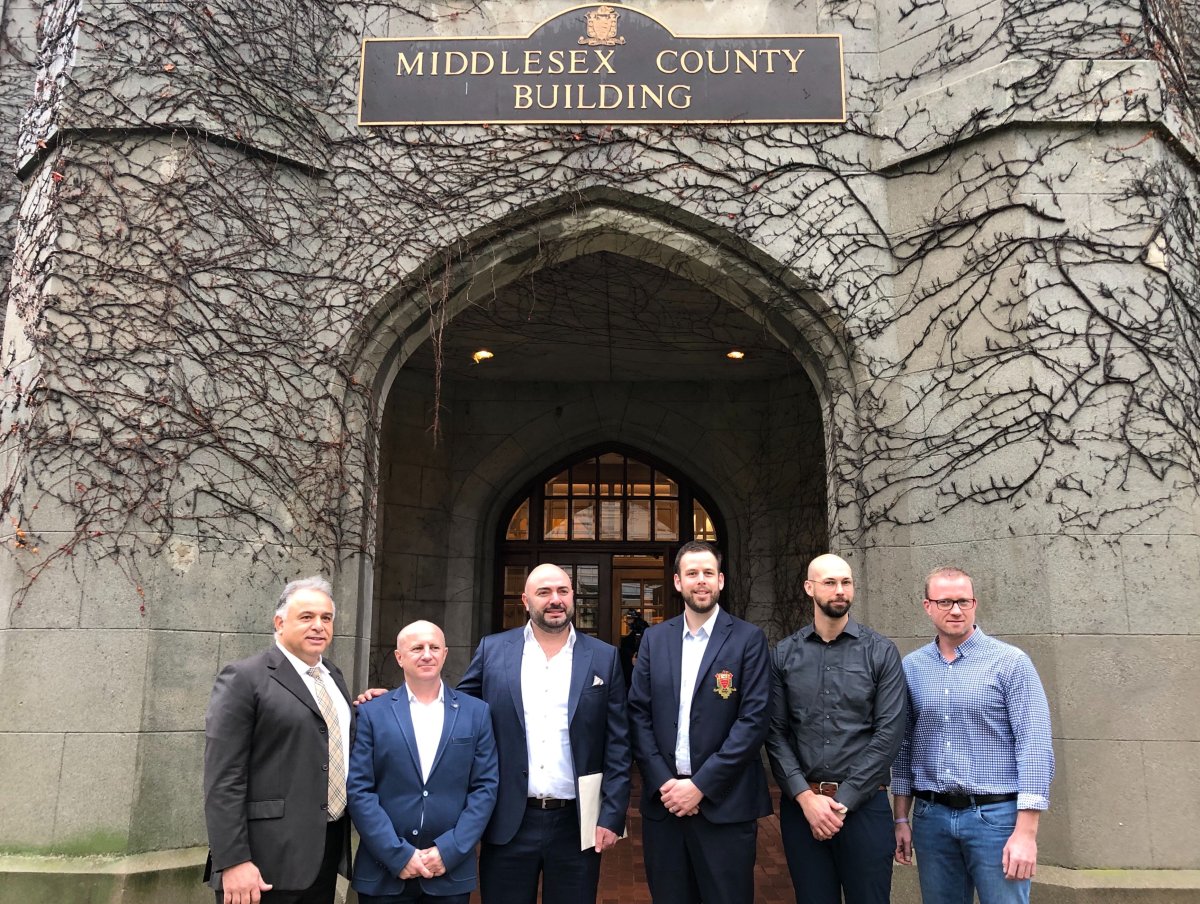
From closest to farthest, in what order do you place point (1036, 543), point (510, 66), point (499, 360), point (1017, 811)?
point (1017, 811) < point (1036, 543) < point (510, 66) < point (499, 360)

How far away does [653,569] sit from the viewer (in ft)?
27.1

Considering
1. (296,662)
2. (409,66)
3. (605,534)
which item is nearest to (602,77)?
(409,66)

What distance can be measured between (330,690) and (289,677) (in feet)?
0.60

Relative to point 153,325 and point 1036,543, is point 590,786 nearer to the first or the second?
point 1036,543

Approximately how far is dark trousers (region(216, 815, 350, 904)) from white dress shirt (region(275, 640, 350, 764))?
203mm

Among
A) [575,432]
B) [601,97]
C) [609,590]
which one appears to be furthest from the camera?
[609,590]

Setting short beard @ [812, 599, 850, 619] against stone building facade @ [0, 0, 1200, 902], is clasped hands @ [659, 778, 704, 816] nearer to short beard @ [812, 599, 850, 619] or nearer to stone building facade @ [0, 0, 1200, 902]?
short beard @ [812, 599, 850, 619]

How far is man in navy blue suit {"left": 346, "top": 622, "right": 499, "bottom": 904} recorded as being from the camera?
264 cm

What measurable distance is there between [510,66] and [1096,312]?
3.14 meters

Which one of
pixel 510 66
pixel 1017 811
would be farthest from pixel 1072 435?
pixel 510 66

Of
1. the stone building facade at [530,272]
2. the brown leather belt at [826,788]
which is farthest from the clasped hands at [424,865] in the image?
the stone building facade at [530,272]

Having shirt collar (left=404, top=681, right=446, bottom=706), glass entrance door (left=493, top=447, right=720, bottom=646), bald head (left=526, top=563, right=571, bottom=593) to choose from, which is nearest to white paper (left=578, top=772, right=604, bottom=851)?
shirt collar (left=404, top=681, right=446, bottom=706)

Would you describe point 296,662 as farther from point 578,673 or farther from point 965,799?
point 965,799

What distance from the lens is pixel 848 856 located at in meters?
2.79
